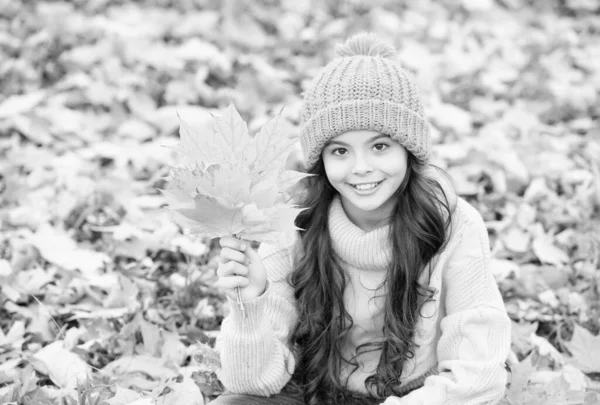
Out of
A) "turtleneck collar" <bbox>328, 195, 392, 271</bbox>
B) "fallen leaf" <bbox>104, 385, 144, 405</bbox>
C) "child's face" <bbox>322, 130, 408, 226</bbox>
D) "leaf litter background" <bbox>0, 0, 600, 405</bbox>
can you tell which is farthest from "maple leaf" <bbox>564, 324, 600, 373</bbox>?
"fallen leaf" <bbox>104, 385, 144, 405</bbox>

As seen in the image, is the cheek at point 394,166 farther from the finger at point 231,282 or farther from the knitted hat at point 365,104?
the finger at point 231,282

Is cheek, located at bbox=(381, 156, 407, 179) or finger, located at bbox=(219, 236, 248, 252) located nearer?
finger, located at bbox=(219, 236, 248, 252)

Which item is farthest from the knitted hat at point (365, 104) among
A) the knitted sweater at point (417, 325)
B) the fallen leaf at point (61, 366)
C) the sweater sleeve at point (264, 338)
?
the fallen leaf at point (61, 366)

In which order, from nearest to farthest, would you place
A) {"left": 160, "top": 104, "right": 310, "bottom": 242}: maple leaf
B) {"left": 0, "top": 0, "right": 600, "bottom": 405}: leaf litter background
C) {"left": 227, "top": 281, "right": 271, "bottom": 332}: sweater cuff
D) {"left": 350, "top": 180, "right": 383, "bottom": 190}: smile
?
{"left": 160, "top": 104, "right": 310, "bottom": 242}: maple leaf
{"left": 227, "top": 281, "right": 271, "bottom": 332}: sweater cuff
{"left": 350, "top": 180, "right": 383, "bottom": 190}: smile
{"left": 0, "top": 0, "right": 600, "bottom": 405}: leaf litter background

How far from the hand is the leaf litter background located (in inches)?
10.6

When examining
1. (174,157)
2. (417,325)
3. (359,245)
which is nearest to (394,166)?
(359,245)

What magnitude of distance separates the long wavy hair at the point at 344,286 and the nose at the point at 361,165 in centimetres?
15

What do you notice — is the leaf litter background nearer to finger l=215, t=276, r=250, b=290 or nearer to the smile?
finger l=215, t=276, r=250, b=290

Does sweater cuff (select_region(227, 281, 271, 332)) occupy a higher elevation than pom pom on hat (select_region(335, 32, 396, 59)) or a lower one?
lower

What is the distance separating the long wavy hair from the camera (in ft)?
6.64

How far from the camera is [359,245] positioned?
6.68 ft

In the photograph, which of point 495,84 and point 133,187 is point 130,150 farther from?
point 495,84

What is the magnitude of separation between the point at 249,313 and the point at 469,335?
21.4 inches

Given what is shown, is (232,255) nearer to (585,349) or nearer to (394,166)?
(394,166)
